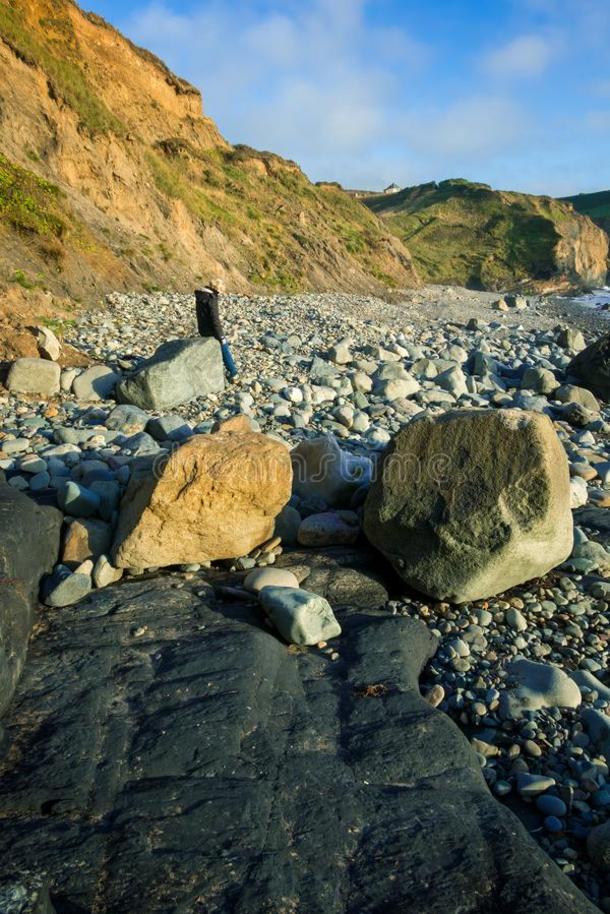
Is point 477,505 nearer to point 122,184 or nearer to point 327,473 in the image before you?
point 327,473

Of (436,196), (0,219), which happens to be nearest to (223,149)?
(0,219)

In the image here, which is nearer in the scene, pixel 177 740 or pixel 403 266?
pixel 177 740

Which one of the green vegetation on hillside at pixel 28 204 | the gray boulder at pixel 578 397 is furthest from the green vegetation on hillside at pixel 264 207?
the gray boulder at pixel 578 397

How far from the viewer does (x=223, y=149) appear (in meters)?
29.0

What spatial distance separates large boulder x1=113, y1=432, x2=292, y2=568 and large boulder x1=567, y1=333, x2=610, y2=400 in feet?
28.6

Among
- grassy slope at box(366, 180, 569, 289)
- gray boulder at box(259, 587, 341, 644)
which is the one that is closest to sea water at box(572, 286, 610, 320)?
grassy slope at box(366, 180, 569, 289)

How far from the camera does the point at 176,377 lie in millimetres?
7902

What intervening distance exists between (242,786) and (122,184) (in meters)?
19.3

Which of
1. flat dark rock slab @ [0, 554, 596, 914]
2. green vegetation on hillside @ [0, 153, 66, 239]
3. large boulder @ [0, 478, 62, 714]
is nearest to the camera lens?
flat dark rock slab @ [0, 554, 596, 914]

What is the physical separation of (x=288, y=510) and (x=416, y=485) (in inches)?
46.5

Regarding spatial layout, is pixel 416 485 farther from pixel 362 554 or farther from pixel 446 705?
pixel 446 705

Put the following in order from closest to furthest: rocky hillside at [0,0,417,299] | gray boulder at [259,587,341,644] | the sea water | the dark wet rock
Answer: the dark wet rock, gray boulder at [259,587,341,644], rocky hillside at [0,0,417,299], the sea water

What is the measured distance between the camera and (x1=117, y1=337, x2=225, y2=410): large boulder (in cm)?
770

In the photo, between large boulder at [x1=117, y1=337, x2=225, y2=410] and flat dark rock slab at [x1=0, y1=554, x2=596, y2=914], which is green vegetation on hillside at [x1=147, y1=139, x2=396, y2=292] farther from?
flat dark rock slab at [x1=0, y1=554, x2=596, y2=914]
